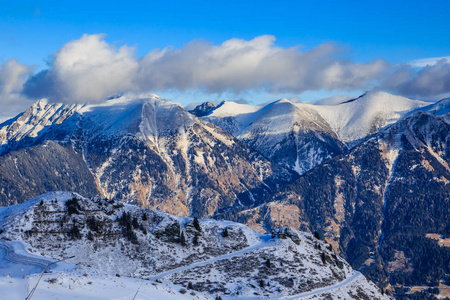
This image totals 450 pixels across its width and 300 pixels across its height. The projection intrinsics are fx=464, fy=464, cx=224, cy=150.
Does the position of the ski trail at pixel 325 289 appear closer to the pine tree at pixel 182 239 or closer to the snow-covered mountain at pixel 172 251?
the snow-covered mountain at pixel 172 251

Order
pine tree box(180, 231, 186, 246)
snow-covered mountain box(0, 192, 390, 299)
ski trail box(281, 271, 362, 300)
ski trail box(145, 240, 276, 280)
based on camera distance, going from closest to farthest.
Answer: ski trail box(281, 271, 362, 300) < snow-covered mountain box(0, 192, 390, 299) < ski trail box(145, 240, 276, 280) < pine tree box(180, 231, 186, 246)

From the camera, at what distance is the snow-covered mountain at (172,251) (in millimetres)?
123125

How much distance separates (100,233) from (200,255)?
3093 cm

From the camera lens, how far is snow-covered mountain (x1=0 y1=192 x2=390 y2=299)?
123 m

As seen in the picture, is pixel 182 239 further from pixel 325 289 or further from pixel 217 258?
pixel 325 289

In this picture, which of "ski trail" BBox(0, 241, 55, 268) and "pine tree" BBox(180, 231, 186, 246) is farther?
"pine tree" BBox(180, 231, 186, 246)

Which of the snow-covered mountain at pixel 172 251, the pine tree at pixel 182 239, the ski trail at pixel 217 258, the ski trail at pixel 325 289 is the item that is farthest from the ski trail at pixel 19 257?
the ski trail at pixel 325 289

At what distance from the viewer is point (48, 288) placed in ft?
216

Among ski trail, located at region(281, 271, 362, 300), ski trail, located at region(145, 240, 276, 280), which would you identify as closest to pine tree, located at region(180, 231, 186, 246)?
ski trail, located at region(145, 240, 276, 280)

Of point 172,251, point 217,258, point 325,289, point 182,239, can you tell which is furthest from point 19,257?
point 325,289

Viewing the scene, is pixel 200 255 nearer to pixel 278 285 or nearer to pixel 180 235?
pixel 180 235

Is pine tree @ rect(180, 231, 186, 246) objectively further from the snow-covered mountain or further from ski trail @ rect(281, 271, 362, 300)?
ski trail @ rect(281, 271, 362, 300)

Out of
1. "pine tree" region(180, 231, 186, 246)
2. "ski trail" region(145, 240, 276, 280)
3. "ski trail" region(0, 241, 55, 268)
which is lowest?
"ski trail" region(145, 240, 276, 280)

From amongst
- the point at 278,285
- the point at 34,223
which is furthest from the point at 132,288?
the point at 34,223
